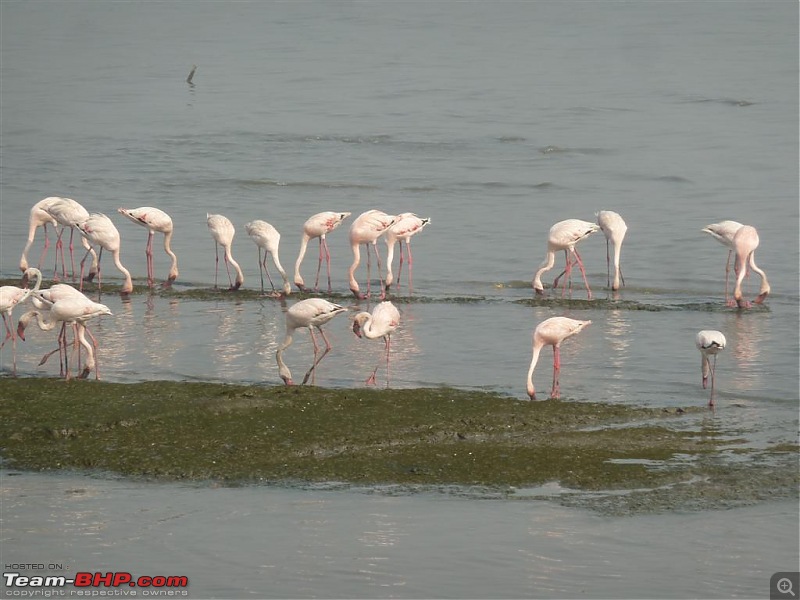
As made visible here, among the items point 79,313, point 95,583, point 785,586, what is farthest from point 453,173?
point 95,583

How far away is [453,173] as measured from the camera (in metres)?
26.5

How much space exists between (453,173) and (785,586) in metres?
19.4

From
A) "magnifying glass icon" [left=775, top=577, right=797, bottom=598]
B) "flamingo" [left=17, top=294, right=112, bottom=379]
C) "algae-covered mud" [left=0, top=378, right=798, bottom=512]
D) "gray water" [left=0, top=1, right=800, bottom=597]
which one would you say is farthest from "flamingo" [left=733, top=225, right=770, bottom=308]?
"magnifying glass icon" [left=775, top=577, right=797, bottom=598]

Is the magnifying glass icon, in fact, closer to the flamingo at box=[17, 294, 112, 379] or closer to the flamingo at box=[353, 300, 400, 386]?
the flamingo at box=[353, 300, 400, 386]

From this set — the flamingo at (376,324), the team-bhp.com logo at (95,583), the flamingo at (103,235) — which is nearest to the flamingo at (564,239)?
the flamingo at (376,324)

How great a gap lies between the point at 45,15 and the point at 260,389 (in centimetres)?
5376

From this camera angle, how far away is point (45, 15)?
61281mm

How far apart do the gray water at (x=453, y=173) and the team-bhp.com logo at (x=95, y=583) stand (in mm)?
286

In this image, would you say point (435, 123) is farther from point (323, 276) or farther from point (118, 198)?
point (323, 276)

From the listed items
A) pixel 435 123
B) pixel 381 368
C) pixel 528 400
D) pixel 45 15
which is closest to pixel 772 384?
pixel 528 400

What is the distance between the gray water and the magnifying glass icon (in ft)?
0.76

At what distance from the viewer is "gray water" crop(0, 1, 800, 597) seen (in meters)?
12.3

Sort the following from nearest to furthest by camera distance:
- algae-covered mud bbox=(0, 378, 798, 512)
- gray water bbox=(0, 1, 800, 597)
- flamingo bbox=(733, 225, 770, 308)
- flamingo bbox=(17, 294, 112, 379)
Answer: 1. algae-covered mud bbox=(0, 378, 798, 512)
2. flamingo bbox=(17, 294, 112, 379)
3. gray water bbox=(0, 1, 800, 597)
4. flamingo bbox=(733, 225, 770, 308)

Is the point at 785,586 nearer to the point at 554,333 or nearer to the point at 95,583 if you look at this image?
the point at 95,583
